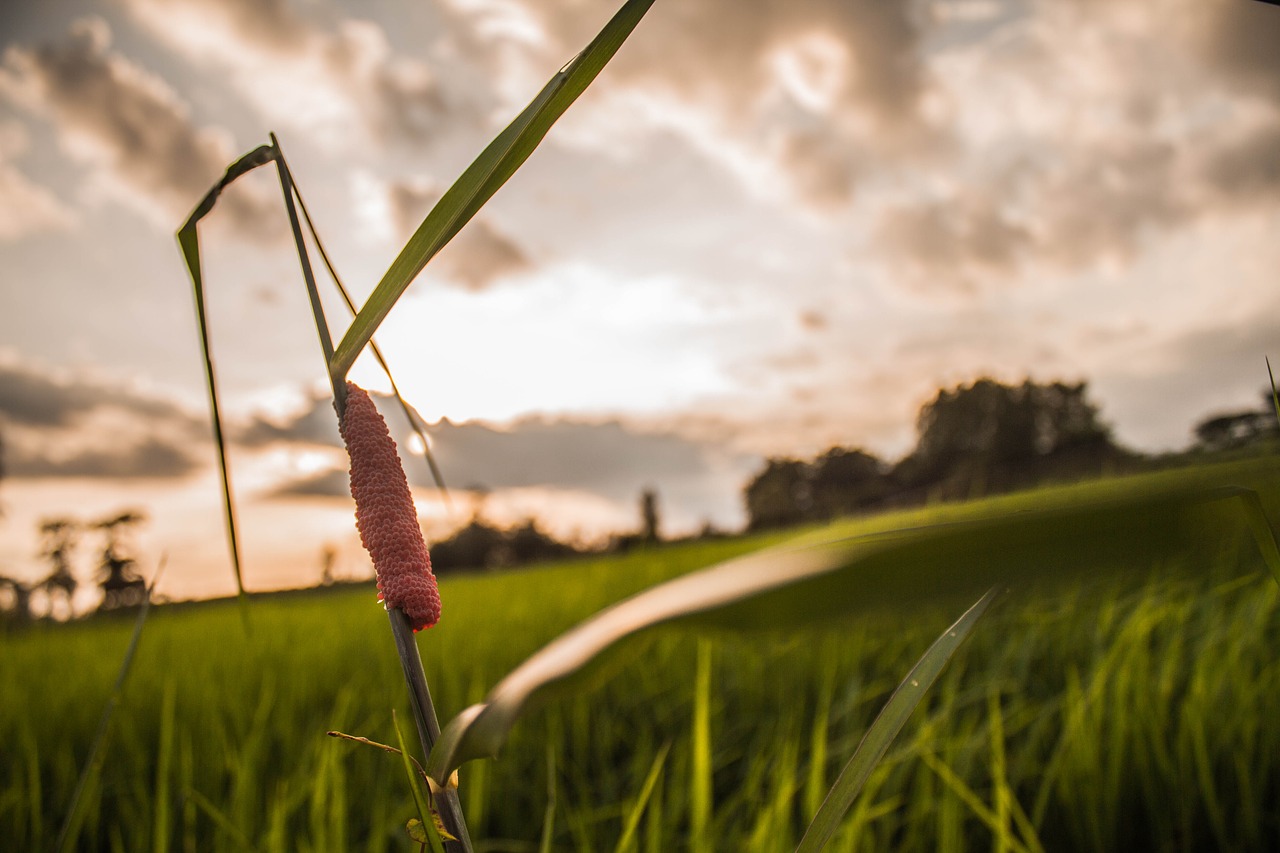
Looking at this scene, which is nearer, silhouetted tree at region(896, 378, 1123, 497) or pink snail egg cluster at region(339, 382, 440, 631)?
pink snail egg cluster at region(339, 382, 440, 631)

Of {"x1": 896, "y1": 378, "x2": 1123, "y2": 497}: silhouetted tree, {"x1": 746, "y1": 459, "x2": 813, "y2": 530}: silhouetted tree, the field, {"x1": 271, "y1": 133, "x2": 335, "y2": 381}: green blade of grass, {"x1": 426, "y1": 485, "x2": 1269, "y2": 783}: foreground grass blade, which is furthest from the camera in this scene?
{"x1": 746, "y1": 459, "x2": 813, "y2": 530}: silhouetted tree

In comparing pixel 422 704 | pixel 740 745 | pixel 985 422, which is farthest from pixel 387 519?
pixel 985 422

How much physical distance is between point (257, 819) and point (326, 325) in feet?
Answer: 3.62

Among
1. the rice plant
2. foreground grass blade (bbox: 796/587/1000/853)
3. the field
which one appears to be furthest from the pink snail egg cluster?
the field

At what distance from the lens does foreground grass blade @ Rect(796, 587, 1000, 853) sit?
0.73 ft

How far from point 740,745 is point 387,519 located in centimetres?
136

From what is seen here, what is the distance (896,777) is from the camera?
105cm

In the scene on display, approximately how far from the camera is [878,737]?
8.9 inches

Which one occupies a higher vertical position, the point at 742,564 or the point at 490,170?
the point at 490,170

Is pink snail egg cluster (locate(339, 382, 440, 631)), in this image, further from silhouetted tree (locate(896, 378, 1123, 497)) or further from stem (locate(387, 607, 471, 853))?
silhouetted tree (locate(896, 378, 1123, 497))

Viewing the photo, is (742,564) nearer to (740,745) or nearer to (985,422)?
(740,745)

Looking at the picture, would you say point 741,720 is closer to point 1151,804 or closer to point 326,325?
point 1151,804

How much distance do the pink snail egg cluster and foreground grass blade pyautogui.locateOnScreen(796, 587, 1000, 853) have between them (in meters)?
0.13

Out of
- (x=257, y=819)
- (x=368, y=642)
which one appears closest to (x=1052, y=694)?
(x=257, y=819)
